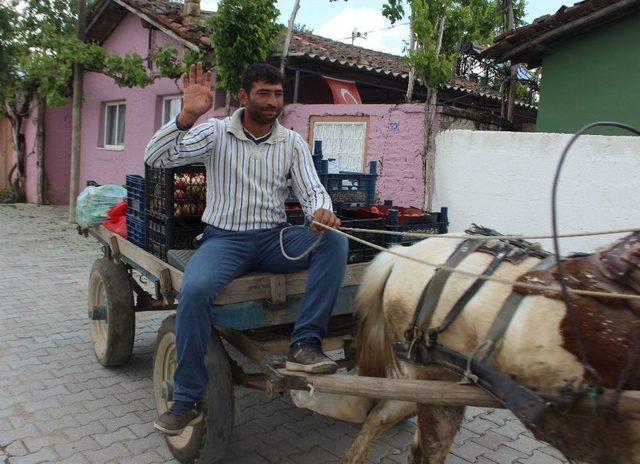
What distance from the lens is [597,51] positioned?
7555mm

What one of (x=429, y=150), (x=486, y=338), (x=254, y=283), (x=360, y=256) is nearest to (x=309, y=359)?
(x=254, y=283)

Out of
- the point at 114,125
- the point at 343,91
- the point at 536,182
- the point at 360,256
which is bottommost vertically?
the point at 360,256

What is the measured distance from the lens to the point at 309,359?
2.67m

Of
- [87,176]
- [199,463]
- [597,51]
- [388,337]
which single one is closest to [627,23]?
[597,51]

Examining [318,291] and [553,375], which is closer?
[553,375]

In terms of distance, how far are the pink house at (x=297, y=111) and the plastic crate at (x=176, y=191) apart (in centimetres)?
429

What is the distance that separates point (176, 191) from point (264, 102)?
2.97 ft

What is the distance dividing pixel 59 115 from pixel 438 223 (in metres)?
13.7

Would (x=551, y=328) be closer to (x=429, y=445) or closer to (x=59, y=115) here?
(x=429, y=445)

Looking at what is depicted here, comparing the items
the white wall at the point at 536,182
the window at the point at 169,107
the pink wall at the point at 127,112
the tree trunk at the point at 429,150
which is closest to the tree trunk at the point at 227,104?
the pink wall at the point at 127,112

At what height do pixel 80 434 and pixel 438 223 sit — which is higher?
pixel 438 223

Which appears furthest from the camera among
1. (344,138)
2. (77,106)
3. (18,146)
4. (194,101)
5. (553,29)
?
(18,146)

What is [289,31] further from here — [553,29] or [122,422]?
[122,422]

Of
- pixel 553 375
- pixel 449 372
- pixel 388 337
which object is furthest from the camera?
pixel 388 337
